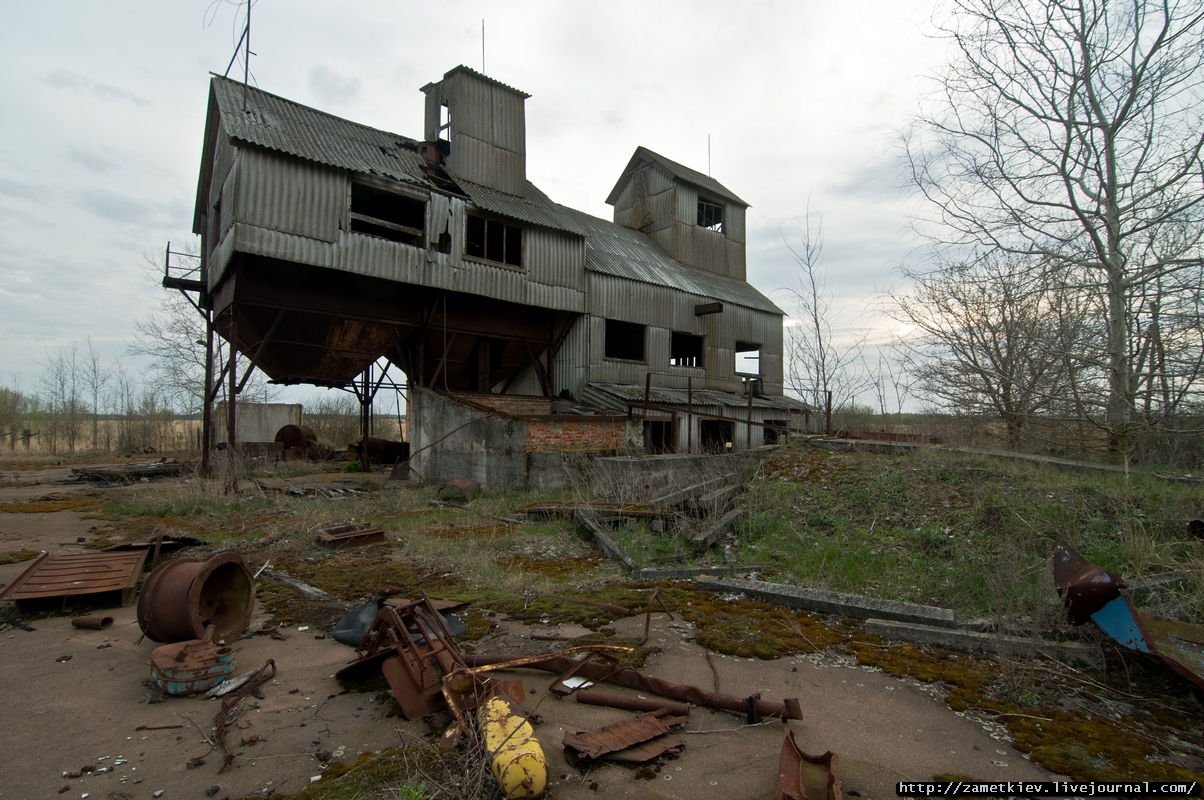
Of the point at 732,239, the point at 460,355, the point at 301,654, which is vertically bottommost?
the point at 301,654

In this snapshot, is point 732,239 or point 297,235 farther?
point 732,239

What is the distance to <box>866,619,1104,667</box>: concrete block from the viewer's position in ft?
12.5

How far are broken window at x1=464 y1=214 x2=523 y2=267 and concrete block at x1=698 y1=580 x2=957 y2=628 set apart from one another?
11.9 m

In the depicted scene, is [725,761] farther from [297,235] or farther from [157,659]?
[297,235]

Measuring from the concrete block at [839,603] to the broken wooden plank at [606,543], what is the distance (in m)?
1.13

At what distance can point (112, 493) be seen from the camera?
43.4ft

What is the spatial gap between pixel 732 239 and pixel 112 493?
22.6m

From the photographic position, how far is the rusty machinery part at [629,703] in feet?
10.4

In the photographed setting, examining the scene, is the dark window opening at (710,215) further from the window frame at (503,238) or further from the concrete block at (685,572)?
the concrete block at (685,572)

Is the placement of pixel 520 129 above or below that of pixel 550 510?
above

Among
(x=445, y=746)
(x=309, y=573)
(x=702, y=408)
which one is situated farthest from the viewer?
(x=702, y=408)

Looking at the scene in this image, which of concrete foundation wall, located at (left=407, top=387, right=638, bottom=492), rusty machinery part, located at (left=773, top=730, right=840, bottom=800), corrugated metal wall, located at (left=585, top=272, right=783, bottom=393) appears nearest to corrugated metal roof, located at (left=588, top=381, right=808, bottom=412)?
corrugated metal wall, located at (left=585, top=272, right=783, bottom=393)

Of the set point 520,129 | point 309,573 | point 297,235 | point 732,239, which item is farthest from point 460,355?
point 732,239

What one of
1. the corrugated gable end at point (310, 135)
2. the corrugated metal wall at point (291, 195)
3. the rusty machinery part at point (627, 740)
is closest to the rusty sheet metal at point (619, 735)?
the rusty machinery part at point (627, 740)
